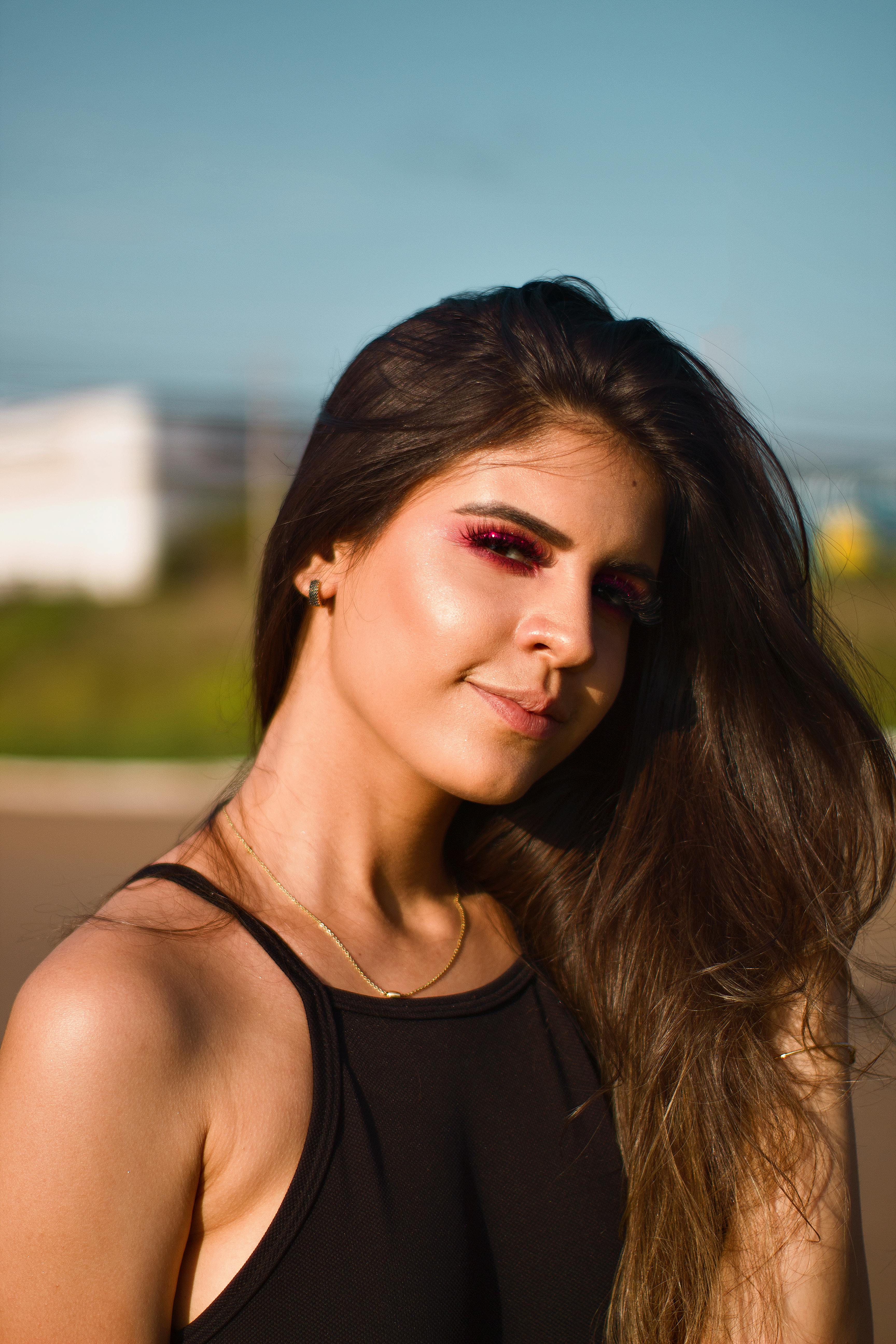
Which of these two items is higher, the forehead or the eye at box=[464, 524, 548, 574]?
the forehead

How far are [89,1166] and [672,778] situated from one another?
1.33 meters

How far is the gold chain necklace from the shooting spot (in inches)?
71.5

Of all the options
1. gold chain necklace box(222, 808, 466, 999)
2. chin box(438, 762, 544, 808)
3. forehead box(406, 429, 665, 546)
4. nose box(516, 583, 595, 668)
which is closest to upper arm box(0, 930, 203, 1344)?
gold chain necklace box(222, 808, 466, 999)

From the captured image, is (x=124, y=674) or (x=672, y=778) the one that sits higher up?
(x=672, y=778)

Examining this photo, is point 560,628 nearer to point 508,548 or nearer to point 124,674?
point 508,548

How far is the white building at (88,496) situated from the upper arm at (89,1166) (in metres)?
20.6

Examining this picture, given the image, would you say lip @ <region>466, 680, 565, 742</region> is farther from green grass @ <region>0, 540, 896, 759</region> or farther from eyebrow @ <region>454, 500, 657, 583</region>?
green grass @ <region>0, 540, 896, 759</region>

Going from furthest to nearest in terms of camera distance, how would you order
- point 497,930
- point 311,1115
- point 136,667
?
point 136,667 → point 497,930 → point 311,1115

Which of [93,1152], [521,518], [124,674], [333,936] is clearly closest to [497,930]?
[333,936]

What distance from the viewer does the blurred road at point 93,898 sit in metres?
3.90

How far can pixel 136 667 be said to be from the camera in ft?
54.9

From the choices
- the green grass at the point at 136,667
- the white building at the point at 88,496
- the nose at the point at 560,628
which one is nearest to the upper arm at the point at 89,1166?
the nose at the point at 560,628

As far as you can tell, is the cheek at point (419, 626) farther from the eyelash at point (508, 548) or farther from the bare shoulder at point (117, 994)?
the bare shoulder at point (117, 994)

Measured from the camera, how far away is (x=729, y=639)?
221cm
